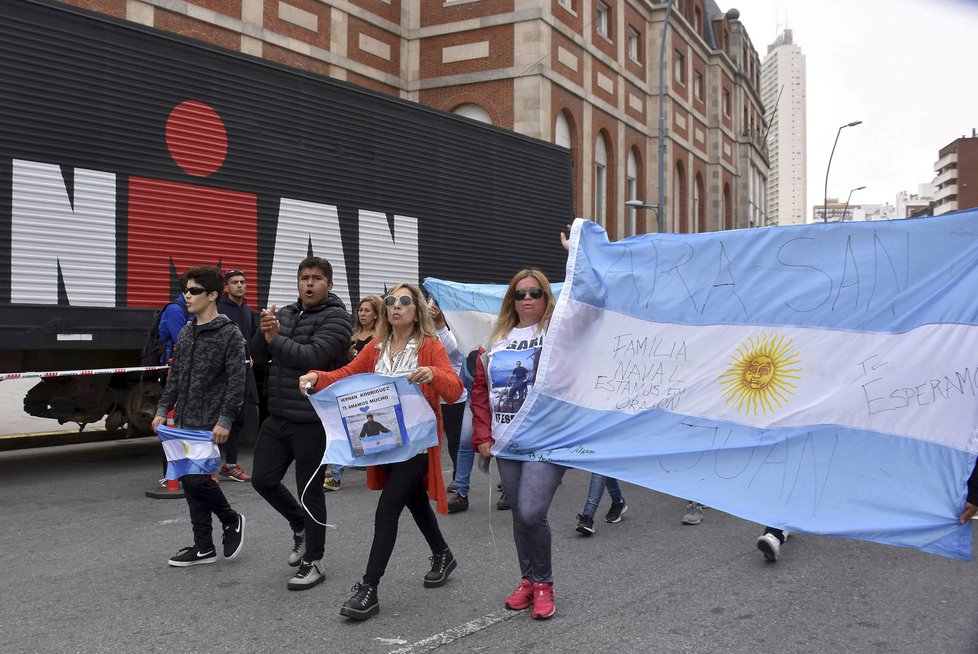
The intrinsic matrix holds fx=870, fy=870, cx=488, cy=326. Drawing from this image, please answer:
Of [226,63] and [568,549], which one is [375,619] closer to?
[568,549]

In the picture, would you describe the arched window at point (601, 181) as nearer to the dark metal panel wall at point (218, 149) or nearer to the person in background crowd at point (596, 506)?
the dark metal panel wall at point (218, 149)

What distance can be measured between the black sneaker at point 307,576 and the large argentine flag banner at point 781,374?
1.28 meters

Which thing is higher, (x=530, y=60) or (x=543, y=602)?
(x=530, y=60)

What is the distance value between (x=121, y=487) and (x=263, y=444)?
358 cm

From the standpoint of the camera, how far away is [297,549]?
16.9 ft

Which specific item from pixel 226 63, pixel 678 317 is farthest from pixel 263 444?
pixel 226 63

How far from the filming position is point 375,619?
171 inches

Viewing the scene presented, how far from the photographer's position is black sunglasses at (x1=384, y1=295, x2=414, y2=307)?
459cm

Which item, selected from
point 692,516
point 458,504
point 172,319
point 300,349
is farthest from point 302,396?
point 172,319

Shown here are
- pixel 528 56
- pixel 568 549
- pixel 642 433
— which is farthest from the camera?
pixel 528 56

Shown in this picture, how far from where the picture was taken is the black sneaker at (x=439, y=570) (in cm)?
484

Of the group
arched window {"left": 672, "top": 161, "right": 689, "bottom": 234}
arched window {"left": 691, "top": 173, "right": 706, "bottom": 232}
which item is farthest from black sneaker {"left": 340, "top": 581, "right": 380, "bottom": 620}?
arched window {"left": 691, "top": 173, "right": 706, "bottom": 232}

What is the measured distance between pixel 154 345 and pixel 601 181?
23351 millimetres

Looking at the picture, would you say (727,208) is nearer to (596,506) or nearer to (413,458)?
(596,506)
